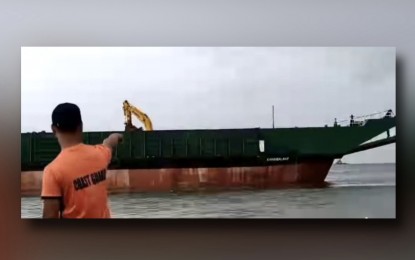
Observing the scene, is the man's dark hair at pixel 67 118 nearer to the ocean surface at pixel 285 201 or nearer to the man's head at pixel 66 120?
the man's head at pixel 66 120

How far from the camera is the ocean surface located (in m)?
2.70

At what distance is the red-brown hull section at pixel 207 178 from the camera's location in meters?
2.73

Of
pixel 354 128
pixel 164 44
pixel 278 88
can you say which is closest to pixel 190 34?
pixel 164 44

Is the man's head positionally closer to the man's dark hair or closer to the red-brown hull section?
the man's dark hair

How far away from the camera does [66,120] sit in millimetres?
2746

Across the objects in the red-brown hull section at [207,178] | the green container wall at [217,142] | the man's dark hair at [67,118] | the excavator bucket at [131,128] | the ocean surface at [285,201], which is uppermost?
the man's dark hair at [67,118]

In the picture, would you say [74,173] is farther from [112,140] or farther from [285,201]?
[285,201]

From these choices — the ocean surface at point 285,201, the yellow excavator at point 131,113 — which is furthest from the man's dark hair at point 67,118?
the ocean surface at point 285,201

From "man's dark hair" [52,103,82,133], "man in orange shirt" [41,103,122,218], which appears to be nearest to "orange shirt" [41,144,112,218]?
"man in orange shirt" [41,103,122,218]

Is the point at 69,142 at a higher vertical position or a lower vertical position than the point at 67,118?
lower

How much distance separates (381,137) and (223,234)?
0.89 meters

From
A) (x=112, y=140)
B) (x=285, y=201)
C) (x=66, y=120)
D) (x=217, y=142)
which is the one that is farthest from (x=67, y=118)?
(x=285, y=201)

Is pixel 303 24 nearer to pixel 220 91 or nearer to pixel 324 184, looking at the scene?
pixel 220 91

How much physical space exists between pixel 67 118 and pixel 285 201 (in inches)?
44.0
